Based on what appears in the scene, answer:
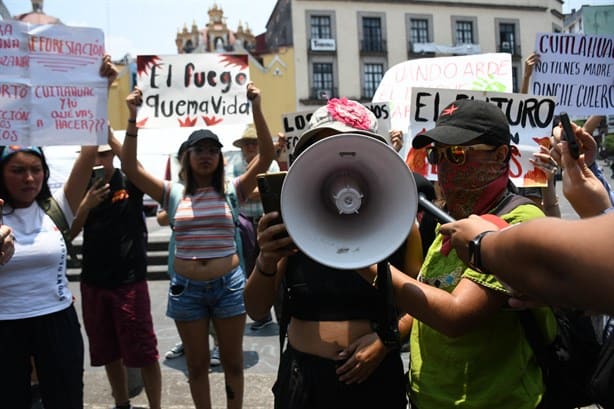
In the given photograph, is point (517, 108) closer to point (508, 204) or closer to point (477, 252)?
point (508, 204)

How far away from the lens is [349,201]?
1469 mm

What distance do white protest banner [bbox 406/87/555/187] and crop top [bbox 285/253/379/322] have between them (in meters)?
1.39

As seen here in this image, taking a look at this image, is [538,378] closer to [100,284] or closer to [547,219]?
[547,219]

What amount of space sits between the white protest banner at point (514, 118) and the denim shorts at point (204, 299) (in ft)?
4.36

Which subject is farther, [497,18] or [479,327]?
[497,18]

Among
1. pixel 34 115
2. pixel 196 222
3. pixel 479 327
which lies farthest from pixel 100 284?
pixel 479 327

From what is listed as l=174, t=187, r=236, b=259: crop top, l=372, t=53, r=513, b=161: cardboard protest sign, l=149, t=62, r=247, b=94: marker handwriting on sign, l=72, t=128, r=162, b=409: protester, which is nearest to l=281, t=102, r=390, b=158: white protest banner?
l=372, t=53, r=513, b=161: cardboard protest sign

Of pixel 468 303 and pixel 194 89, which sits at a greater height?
pixel 194 89

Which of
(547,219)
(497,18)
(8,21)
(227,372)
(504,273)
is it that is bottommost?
(227,372)

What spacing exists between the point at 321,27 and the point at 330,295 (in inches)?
1434

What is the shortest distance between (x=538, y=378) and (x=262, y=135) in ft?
6.98

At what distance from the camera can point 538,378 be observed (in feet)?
5.05

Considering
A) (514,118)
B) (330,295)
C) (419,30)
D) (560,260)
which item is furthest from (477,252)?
(419,30)

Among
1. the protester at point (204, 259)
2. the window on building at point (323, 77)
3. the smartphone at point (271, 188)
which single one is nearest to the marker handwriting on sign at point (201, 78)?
the protester at point (204, 259)
